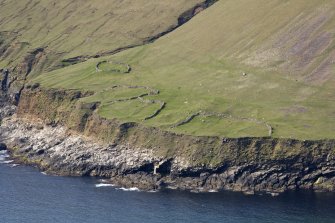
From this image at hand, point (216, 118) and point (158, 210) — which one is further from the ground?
point (216, 118)

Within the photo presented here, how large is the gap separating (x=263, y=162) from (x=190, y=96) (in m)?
41.3

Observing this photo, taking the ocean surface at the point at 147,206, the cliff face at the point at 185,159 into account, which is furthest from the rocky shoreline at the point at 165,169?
the ocean surface at the point at 147,206

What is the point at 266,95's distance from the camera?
189m

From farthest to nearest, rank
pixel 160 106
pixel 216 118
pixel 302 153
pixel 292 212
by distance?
pixel 160 106 → pixel 216 118 → pixel 302 153 → pixel 292 212

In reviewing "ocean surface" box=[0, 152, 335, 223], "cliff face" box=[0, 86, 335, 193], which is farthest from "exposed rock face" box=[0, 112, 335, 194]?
"ocean surface" box=[0, 152, 335, 223]

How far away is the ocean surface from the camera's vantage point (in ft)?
472

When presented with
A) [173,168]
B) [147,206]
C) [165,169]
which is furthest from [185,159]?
[147,206]

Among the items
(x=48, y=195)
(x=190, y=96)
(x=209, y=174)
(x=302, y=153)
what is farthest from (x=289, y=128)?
(x=48, y=195)

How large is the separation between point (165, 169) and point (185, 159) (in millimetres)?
5324

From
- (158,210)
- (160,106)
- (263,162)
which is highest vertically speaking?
(160,106)

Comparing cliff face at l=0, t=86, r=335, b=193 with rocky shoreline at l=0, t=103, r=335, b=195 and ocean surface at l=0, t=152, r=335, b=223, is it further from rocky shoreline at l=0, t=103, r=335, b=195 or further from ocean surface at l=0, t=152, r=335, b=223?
ocean surface at l=0, t=152, r=335, b=223

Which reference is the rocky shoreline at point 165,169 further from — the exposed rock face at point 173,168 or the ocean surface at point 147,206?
the ocean surface at point 147,206

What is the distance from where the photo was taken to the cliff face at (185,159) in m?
158

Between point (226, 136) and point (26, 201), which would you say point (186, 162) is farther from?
point (26, 201)
